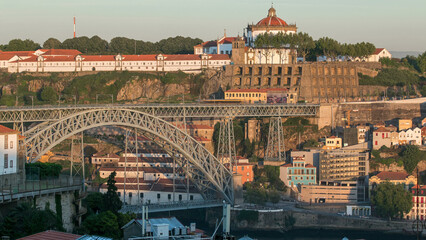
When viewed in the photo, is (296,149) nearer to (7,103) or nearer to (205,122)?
(205,122)

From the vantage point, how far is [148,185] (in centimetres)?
6950

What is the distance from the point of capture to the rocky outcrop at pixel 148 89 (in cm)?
8922

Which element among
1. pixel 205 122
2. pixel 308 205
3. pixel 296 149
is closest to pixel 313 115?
pixel 296 149

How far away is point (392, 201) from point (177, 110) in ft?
54.7

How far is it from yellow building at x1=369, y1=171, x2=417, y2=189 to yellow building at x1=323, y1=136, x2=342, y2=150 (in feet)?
23.1

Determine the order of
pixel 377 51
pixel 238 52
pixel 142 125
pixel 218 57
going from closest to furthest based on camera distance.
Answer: pixel 142 125
pixel 238 52
pixel 218 57
pixel 377 51

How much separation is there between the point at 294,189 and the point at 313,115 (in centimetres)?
1116

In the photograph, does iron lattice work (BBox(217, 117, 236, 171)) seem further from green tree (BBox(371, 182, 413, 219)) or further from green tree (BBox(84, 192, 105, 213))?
green tree (BBox(84, 192, 105, 213))

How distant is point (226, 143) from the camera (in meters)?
70.7

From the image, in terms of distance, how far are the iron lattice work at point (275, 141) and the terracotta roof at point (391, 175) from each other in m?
9.35

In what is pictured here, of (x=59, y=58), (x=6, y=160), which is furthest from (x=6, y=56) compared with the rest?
(x=6, y=160)

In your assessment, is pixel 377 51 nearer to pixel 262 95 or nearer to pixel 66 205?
pixel 262 95

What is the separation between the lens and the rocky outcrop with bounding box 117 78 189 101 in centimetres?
8922

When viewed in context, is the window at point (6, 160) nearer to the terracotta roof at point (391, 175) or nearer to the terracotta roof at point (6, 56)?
the terracotta roof at point (391, 175)
